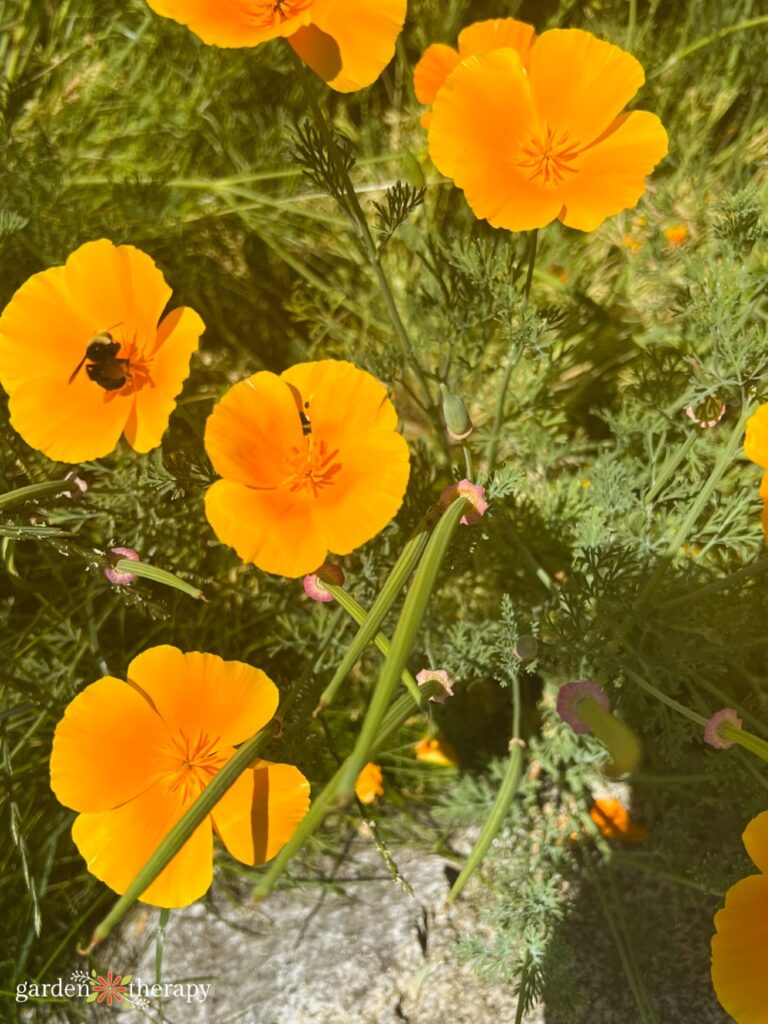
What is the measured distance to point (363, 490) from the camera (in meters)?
1.10

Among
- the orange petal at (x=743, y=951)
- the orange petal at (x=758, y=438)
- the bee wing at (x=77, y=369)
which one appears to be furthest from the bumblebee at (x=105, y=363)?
the orange petal at (x=743, y=951)

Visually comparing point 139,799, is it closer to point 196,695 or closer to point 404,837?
point 196,695

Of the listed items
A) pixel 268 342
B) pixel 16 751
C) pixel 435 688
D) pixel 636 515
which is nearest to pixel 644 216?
pixel 636 515

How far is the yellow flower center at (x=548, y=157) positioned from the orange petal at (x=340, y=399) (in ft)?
1.55

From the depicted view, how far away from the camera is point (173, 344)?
48.6 inches

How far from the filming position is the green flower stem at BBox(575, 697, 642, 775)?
3.02 ft

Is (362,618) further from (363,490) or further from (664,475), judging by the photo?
(664,475)

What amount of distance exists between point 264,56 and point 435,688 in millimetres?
1758

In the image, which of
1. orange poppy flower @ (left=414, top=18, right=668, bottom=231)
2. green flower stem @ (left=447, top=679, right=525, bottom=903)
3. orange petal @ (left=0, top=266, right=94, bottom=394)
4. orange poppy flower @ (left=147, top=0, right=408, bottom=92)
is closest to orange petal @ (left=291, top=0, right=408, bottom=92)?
orange poppy flower @ (left=147, top=0, right=408, bottom=92)

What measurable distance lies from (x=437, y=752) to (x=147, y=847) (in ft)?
2.69

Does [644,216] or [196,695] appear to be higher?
[644,216]

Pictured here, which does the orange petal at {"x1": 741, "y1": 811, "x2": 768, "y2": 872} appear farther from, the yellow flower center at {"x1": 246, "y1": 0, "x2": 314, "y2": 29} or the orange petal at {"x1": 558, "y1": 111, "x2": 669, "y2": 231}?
the yellow flower center at {"x1": 246, "y1": 0, "x2": 314, "y2": 29}

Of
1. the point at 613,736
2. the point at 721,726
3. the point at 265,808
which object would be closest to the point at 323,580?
the point at 265,808

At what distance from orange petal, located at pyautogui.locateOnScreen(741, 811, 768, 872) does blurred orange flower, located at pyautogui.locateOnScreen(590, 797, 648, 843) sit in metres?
0.65
